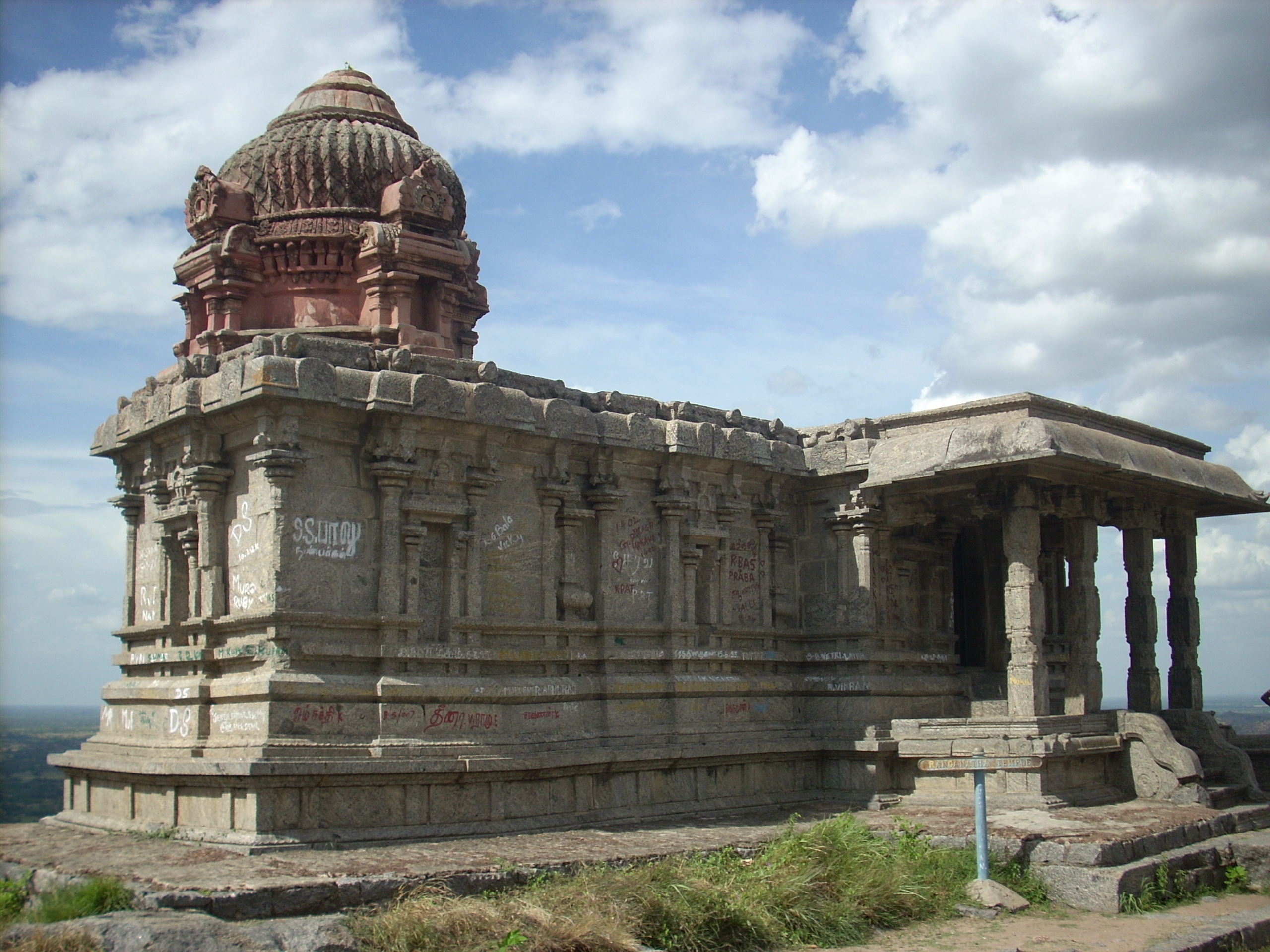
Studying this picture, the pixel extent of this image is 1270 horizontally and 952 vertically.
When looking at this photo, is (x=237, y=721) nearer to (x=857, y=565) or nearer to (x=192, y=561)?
(x=192, y=561)

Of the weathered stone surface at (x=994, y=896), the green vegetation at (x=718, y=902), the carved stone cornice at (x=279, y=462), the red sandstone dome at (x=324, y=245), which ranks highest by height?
the red sandstone dome at (x=324, y=245)

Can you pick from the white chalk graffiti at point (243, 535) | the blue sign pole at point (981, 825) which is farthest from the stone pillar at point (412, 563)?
the blue sign pole at point (981, 825)

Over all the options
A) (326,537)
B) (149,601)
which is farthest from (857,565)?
(149,601)

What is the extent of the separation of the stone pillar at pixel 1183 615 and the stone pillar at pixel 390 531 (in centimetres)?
1259

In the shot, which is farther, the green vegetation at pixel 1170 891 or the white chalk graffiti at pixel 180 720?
the white chalk graffiti at pixel 180 720

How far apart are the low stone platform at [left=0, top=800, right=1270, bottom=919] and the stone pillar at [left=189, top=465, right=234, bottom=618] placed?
2.58 m

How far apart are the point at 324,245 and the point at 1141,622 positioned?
13.1m

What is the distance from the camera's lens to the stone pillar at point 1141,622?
19.4m

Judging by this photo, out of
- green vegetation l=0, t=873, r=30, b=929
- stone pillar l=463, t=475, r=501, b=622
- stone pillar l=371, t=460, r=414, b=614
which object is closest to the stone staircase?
stone pillar l=463, t=475, r=501, b=622

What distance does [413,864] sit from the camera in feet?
38.6

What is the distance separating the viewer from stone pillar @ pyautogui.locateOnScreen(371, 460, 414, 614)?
14172 millimetres

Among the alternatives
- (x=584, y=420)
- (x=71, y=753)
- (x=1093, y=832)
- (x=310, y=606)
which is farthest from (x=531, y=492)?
(x=1093, y=832)

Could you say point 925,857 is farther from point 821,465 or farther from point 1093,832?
point 821,465

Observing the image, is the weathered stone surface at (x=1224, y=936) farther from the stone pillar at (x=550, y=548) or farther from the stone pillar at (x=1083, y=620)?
the stone pillar at (x=550, y=548)
